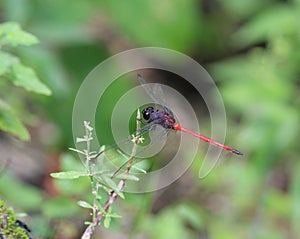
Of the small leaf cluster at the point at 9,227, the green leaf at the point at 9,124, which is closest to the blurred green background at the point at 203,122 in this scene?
the green leaf at the point at 9,124

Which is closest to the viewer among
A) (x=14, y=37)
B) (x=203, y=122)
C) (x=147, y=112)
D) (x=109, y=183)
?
(x=109, y=183)

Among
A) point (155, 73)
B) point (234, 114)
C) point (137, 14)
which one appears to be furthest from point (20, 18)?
point (155, 73)

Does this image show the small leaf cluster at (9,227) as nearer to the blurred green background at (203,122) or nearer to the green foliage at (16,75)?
the green foliage at (16,75)

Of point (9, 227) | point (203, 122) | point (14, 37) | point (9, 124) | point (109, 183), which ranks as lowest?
point (9, 227)

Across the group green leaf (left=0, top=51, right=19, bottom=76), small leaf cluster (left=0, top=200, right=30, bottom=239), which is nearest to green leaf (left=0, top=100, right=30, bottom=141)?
green leaf (left=0, top=51, right=19, bottom=76)

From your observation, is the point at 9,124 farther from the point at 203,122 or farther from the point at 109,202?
the point at 203,122

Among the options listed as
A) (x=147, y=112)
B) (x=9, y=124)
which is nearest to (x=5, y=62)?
(x=9, y=124)

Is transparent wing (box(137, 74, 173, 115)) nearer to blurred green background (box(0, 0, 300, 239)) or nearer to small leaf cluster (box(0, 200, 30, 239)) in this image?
small leaf cluster (box(0, 200, 30, 239))

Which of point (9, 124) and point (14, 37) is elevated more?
point (14, 37)
